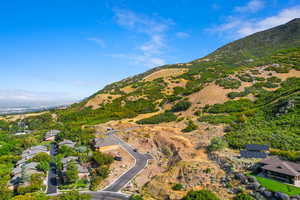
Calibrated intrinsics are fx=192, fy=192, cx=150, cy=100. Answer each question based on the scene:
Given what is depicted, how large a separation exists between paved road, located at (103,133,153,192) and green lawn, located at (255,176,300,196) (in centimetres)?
2117

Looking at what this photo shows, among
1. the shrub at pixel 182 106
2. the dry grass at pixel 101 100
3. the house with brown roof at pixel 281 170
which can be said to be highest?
the dry grass at pixel 101 100

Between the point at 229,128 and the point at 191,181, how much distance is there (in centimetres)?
1886

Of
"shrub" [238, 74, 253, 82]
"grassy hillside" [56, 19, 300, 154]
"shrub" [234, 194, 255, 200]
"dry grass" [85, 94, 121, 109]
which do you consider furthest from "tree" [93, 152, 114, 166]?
"dry grass" [85, 94, 121, 109]

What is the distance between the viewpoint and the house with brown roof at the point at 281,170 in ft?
79.2

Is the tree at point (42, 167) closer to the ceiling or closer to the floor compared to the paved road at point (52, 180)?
closer to the ceiling

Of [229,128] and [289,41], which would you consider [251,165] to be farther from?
[289,41]

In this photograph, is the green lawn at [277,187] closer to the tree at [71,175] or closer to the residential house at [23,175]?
the tree at [71,175]

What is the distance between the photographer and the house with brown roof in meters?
24.1

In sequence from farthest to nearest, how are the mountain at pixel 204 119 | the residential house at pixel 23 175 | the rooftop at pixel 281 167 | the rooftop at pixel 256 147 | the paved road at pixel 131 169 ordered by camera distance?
1. the residential house at pixel 23 175
2. the paved road at pixel 131 169
3. the mountain at pixel 204 119
4. the rooftop at pixel 256 147
5. the rooftop at pixel 281 167

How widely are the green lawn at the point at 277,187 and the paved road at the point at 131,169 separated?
69.5ft

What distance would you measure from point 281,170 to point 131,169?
25.5m

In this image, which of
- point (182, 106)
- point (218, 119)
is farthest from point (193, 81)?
point (218, 119)

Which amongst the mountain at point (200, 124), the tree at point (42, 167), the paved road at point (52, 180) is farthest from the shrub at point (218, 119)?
the tree at point (42, 167)

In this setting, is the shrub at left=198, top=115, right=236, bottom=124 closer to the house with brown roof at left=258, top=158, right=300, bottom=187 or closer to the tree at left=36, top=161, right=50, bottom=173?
the house with brown roof at left=258, top=158, right=300, bottom=187
